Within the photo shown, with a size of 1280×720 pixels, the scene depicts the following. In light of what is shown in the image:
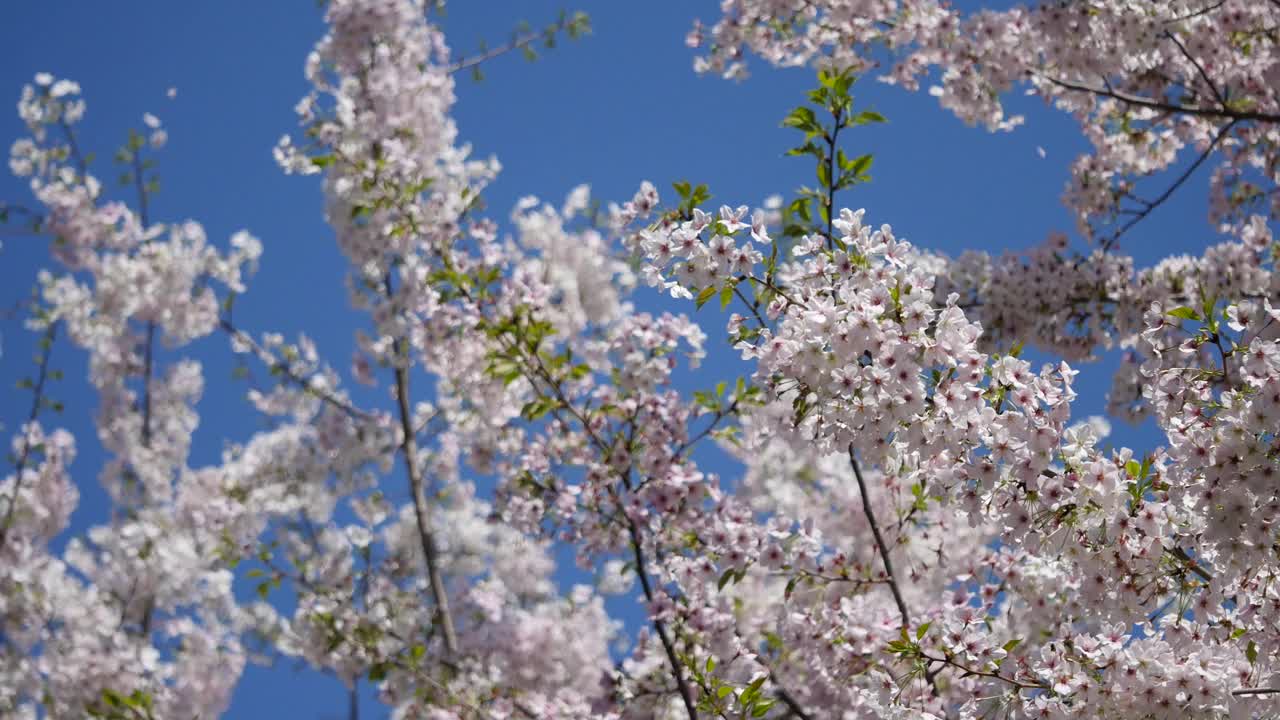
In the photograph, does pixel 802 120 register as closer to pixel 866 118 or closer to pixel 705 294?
pixel 866 118

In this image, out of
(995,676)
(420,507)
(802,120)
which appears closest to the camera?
(995,676)

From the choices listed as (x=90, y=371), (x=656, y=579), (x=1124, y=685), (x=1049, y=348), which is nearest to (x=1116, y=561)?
(x=1124, y=685)

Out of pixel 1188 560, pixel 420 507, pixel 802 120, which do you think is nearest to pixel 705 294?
pixel 802 120

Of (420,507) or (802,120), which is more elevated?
(420,507)

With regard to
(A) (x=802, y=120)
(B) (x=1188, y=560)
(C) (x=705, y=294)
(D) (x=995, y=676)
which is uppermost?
(A) (x=802, y=120)

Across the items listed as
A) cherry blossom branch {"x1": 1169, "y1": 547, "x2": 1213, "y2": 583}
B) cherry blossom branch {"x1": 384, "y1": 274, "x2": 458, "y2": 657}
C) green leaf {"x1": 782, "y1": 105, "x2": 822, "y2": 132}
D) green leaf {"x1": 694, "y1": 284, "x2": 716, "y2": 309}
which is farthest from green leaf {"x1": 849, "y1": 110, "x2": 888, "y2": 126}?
cherry blossom branch {"x1": 384, "y1": 274, "x2": 458, "y2": 657}

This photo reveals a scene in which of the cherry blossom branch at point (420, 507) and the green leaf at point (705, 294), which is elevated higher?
the cherry blossom branch at point (420, 507)

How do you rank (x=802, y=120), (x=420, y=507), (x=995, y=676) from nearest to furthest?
1. (x=995, y=676)
2. (x=802, y=120)
3. (x=420, y=507)

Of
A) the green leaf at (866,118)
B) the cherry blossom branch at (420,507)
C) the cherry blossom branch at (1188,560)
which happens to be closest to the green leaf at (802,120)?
the green leaf at (866,118)

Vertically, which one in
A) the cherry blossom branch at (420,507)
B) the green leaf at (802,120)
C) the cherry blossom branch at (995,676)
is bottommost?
the cherry blossom branch at (995,676)

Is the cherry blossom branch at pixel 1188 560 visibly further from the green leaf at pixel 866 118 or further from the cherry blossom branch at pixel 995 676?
the green leaf at pixel 866 118

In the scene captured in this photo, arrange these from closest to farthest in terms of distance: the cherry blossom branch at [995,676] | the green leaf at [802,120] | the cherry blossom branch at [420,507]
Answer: the cherry blossom branch at [995,676]
the green leaf at [802,120]
the cherry blossom branch at [420,507]

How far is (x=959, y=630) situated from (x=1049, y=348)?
382cm

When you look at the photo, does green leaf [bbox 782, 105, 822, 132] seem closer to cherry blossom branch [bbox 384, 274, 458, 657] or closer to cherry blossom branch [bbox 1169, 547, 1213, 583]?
cherry blossom branch [bbox 1169, 547, 1213, 583]
